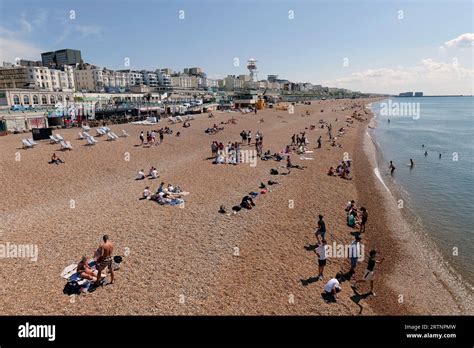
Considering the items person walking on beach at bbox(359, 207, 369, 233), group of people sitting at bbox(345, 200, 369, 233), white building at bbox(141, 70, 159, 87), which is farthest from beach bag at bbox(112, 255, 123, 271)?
white building at bbox(141, 70, 159, 87)

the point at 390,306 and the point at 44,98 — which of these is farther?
the point at 44,98

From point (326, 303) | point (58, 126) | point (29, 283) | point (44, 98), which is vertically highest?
point (44, 98)

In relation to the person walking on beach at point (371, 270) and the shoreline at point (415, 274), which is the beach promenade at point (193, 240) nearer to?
the shoreline at point (415, 274)

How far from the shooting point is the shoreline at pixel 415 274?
368 inches

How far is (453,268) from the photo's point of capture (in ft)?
38.4

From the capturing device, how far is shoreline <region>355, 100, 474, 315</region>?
30.6 feet

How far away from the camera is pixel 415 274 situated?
11.0 meters

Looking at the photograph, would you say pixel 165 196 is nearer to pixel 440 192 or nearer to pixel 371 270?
pixel 371 270

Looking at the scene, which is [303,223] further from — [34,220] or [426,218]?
[34,220]

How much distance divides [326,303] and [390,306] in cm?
211

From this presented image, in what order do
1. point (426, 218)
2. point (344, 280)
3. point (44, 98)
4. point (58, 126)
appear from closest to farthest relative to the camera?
point (344, 280) < point (426, 218) < point (58, 126) < point (44, 98)
